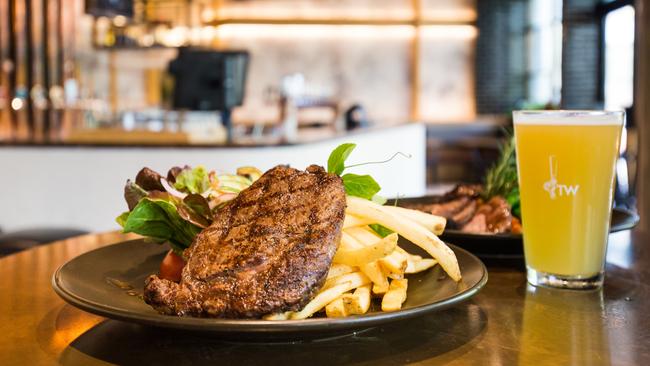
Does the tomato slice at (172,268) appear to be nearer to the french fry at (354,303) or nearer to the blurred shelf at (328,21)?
the french fry at (354,303)

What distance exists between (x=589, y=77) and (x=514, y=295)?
8.13 meters

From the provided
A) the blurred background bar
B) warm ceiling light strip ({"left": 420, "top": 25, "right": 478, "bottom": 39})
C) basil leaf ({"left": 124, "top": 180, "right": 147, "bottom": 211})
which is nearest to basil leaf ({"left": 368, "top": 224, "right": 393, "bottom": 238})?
basil leaf ({"left": 124, "top": 180, "right": 147, "bottom": 211})

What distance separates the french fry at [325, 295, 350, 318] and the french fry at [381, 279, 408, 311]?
0.05 m

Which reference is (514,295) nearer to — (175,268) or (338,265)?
(338,265)

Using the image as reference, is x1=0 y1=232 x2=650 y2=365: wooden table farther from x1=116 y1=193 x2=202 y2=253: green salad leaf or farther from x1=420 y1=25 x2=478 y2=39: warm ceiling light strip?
x1=420 y1=25 x2=478 y2=39: warm ceiling light strip

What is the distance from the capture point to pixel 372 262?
2.89ft

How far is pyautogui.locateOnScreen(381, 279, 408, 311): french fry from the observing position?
0.80 meters

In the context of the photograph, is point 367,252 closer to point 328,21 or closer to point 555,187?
point 555,187

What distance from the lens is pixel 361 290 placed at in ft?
2.80

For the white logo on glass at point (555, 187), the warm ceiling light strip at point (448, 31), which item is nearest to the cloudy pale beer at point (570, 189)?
the white logo on glass at point (555, 187)

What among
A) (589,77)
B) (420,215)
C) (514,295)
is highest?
(589,77)

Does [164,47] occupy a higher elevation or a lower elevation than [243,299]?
higher

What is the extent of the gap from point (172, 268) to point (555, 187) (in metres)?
0.58

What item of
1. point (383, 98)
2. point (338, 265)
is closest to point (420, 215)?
point (338, 265)
